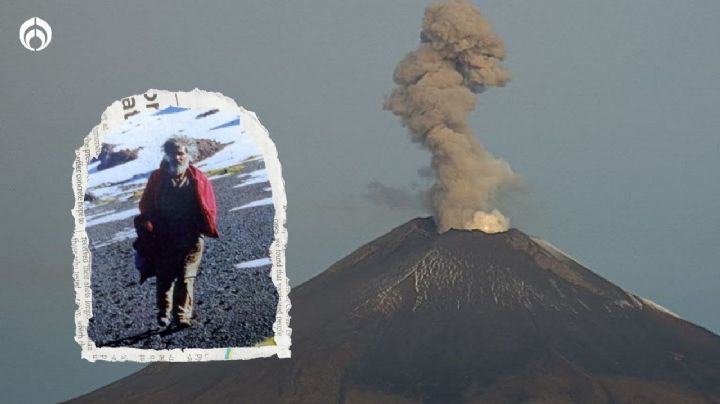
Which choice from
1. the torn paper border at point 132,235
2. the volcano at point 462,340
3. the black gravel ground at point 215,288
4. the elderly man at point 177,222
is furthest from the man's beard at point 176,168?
the volcano at point 462,340

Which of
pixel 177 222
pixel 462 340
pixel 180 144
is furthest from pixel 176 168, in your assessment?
pixel 462 340

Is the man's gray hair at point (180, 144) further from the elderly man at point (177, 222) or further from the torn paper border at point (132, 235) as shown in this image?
the torn paper border at point (132, 235)

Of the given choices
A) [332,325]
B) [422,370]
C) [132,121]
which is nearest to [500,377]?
[422,370]

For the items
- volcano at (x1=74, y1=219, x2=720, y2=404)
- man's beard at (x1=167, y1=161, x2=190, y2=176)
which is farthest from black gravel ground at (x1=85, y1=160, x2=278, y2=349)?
volcano at (x1=74, y1=219, x2=720, y2=404)

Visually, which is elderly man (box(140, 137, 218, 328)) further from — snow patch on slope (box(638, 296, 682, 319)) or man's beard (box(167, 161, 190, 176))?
snow patch on slope (box(638, 296, 682, 319))


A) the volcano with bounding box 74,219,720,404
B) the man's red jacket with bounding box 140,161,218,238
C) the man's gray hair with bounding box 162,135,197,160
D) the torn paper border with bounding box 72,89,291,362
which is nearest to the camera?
the torn paper border with bounding box 72,89,291,362

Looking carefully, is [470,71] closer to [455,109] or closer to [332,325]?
[455,109]
